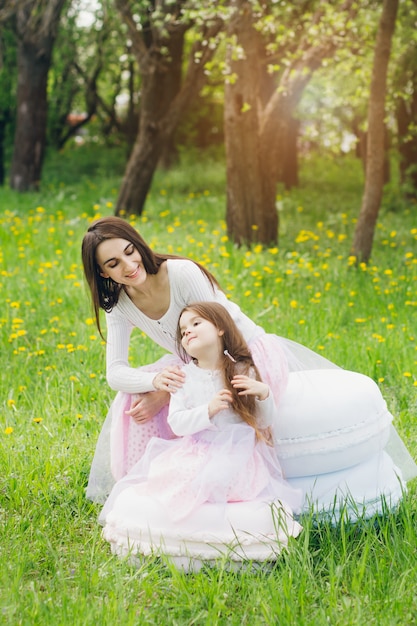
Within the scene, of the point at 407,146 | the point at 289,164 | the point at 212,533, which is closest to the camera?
the point at 212,533

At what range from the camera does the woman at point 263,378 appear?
330cm

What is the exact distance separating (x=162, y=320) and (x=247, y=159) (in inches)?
207

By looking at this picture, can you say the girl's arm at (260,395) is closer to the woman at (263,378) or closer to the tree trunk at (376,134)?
the woman at (263,378)

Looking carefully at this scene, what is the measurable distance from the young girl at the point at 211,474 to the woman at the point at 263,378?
15 cm

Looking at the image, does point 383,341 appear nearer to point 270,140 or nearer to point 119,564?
point 119,564

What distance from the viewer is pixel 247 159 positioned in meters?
8.48

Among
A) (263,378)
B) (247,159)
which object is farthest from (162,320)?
(247,159)

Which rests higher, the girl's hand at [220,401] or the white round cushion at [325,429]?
the girl's hand at [220,401]

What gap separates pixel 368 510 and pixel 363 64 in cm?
818

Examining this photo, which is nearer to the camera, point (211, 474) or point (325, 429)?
point (211, 474)

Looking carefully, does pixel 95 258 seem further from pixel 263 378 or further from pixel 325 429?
pixel 325 429

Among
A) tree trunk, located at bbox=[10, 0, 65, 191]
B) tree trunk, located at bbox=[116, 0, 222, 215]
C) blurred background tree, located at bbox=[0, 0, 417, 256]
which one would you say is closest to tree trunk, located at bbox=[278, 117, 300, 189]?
blurred background tree, located at bbox=[0, 0, 417, 256]

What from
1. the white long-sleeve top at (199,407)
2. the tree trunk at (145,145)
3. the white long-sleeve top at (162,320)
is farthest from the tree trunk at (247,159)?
the white long-sleeve top at (199,407)

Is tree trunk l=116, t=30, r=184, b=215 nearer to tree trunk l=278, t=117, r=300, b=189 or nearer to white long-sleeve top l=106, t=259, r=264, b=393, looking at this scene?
tree trunk l=278, t=117, r=300, b=189
